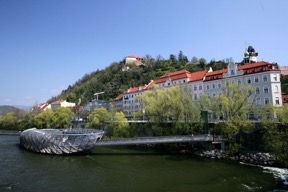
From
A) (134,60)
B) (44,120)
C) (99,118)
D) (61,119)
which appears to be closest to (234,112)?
(99,118)

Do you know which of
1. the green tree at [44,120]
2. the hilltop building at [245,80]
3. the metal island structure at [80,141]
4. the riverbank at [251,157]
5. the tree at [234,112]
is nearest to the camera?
the riverbank at [251,157]

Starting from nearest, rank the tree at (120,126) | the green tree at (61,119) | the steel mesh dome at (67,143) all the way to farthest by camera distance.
Answer: 1. the steel mesh dome at (67,143)
2. the tree at (120,126)
3. the green tree at (61,119)

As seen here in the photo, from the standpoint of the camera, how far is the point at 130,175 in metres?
23.0

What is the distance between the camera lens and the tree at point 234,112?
29797 mm

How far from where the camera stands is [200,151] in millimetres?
33812

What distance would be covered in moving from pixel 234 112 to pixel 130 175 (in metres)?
18.0

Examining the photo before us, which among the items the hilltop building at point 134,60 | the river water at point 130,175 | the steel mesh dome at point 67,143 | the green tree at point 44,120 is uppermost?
the hilltop building at point 134,60

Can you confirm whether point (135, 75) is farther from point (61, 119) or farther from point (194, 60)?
point (61, 119)

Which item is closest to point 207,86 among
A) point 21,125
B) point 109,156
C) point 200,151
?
point 200,151

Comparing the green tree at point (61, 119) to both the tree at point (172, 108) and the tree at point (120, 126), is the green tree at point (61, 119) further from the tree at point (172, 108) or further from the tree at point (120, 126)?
the tree at point (172, 108)

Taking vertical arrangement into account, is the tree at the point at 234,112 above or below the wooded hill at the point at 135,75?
below

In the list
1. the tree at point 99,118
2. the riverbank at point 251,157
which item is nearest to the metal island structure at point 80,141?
the riverbank at point 251,157

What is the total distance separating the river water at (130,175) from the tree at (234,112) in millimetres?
4363

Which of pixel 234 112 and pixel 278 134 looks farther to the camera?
pixel 234 112
